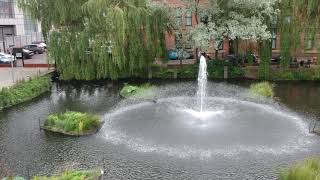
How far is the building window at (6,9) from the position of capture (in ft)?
182

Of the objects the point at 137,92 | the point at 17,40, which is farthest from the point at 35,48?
the point at 137,92

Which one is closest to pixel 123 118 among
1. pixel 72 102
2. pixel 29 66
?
pixel 72 102

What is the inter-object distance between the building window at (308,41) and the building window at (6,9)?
1606 inches

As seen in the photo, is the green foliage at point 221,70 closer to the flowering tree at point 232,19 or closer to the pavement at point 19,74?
the flowering tree at point 232,19

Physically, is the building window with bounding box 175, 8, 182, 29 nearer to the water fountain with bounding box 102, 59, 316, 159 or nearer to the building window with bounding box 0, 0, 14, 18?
the water fountain with bounding box 102, 59, 316, 159

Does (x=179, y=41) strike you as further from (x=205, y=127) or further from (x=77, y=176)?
(x=77, y=176)

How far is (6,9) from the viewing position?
56562 millimetres

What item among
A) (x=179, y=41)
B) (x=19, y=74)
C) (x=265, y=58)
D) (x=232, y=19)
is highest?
(x=232, y=19)

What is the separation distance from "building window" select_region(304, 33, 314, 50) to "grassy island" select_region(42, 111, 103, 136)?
66.6ft

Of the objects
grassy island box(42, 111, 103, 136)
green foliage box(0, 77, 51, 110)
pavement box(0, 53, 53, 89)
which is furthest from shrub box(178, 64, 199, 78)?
grassy island box(42, 111, 103, 136)

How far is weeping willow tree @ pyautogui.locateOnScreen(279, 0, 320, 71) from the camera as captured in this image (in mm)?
31641

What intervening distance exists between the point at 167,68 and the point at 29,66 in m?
14.2

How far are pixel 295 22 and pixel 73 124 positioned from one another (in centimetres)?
2097

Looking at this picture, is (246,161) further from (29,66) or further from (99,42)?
(29,66)
